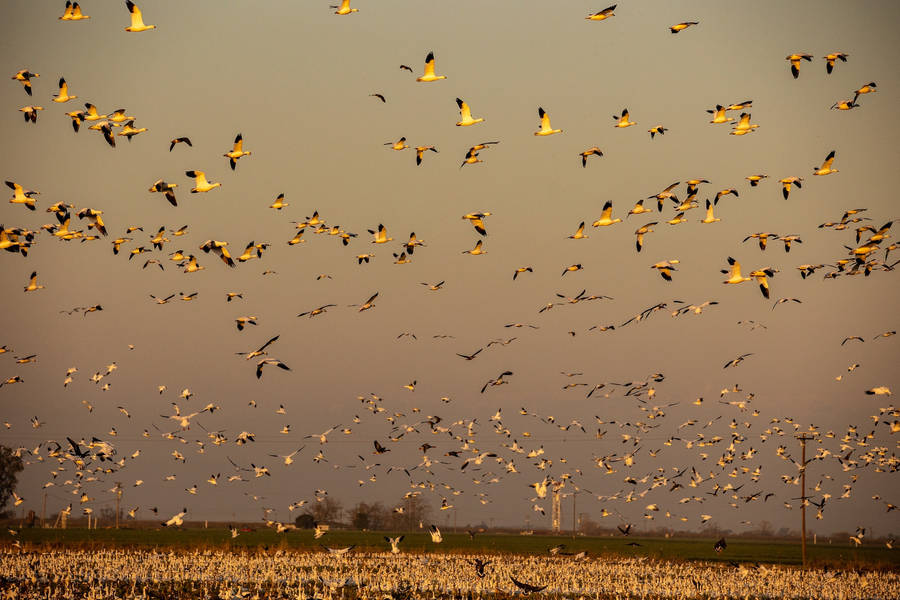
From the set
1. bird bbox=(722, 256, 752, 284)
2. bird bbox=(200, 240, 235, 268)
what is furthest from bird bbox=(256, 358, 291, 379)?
bird bbox=(722, 256, 752, 284)

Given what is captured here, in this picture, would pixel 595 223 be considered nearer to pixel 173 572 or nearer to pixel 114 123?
pixel 114 123

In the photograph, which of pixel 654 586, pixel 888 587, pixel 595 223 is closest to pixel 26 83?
pixel 595 223

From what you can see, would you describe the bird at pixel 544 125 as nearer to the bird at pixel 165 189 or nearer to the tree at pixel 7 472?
the bird at pixel 165 189

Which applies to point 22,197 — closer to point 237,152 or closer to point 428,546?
point 237,152

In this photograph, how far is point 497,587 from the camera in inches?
1375

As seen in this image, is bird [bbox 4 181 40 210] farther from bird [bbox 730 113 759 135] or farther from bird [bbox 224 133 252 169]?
bird [bbox 730 113 759 135]

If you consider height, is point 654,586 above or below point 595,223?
below

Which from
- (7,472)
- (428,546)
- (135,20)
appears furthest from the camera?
(7,472)

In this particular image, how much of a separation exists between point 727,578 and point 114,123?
32.8m

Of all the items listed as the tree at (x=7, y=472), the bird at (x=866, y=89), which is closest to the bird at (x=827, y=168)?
the bird at (x=866, y=89)

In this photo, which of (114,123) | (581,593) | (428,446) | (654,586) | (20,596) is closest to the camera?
(20,596)

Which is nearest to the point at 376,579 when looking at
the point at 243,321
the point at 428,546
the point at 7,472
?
the point at 243,321

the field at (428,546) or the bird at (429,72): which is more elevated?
the bird at (429,72)

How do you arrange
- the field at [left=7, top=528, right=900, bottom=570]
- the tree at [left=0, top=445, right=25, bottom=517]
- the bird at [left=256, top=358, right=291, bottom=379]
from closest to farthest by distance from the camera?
the bird at [left=256, top=358, right=291, bottom=379] < the field at [left=7, top=528, right=900, bottom=570] < the tree at [left=0, top=445, right=25, bottom=517]
